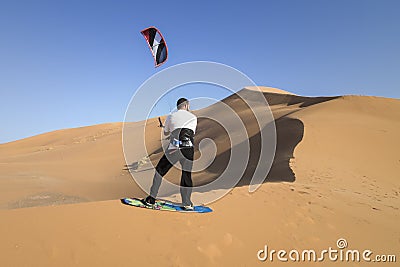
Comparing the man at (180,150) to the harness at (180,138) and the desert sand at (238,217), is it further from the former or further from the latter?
the desert sand at (238,217)

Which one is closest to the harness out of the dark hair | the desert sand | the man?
the man

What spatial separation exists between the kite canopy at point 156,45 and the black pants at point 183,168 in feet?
8.36

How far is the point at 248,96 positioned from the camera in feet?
78.1

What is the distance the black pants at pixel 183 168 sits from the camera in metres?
4.05

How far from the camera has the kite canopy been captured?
574cm

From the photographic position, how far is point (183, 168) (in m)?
4.19

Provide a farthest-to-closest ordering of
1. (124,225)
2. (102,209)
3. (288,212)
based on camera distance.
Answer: (288,212), (102,209), (124,225)

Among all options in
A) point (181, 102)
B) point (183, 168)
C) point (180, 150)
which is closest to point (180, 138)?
point (180, 150)

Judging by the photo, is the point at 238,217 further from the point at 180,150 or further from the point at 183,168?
the point at 180,150

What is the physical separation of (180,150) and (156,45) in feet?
9.69

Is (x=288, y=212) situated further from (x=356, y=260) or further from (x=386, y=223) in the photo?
(x=386, y=223)

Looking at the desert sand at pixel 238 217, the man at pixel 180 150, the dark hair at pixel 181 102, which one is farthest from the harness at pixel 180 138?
the desert sand at pixel 238 217

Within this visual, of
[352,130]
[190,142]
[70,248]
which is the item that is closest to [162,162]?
[190,142]

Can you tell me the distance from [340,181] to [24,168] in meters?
13.1
